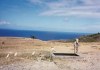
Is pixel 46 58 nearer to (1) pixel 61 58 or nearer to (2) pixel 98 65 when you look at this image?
(1) pixel 61 58

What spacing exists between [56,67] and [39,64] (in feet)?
5.53

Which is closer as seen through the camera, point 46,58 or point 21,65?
point 21,65

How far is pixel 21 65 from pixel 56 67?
2.83m

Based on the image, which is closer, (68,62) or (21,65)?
(21,65)

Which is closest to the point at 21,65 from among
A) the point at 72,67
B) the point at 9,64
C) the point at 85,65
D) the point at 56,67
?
the point at 9,64

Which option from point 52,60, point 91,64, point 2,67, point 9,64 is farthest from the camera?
point 52,60

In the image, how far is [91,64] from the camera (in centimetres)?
2170

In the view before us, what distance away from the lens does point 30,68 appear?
744 inches

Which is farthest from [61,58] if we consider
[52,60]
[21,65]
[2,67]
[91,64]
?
[2,67]

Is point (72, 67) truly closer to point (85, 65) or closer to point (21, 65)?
point (85, 65)

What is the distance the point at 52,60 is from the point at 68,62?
1667mm

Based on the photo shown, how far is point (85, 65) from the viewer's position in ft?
69.3

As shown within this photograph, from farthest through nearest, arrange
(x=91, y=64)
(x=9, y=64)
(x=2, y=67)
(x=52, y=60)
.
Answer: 1. (x=52, y=60)
2. (x=91, y=64)
3. (x=9, y=64)
4. (x=2, y=67)

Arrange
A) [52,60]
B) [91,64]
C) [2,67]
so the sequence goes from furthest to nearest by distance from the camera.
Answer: [52,60], [91,64], [2,67]
